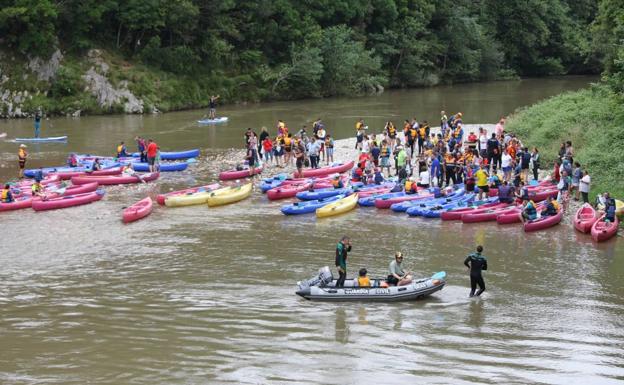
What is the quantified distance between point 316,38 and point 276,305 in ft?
143

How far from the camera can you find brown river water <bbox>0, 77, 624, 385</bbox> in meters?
15.5

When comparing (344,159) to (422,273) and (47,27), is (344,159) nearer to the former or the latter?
(422,273)

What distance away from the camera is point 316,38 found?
6041 cm

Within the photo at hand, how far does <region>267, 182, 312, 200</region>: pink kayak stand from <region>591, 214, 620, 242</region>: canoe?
386 inches

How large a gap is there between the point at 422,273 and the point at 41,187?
563 inches

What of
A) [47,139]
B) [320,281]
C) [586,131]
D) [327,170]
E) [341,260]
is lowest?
[320,281]

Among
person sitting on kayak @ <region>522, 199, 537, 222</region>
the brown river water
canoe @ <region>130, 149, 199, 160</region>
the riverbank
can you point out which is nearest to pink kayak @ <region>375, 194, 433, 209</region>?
the brown river water

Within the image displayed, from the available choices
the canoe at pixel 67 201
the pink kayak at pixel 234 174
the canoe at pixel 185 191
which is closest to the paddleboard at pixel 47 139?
the pink kayak at pixel 234 174

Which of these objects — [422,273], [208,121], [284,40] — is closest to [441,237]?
[422,273]

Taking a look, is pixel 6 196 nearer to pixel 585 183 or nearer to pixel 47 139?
pixel 47 139

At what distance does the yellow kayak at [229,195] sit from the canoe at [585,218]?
1048 centimetres

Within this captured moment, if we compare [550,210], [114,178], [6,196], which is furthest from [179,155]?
[550,210]

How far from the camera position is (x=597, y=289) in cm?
1964

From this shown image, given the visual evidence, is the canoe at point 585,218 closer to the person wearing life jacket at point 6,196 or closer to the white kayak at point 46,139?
the person wearing life jacket at point 6,196
